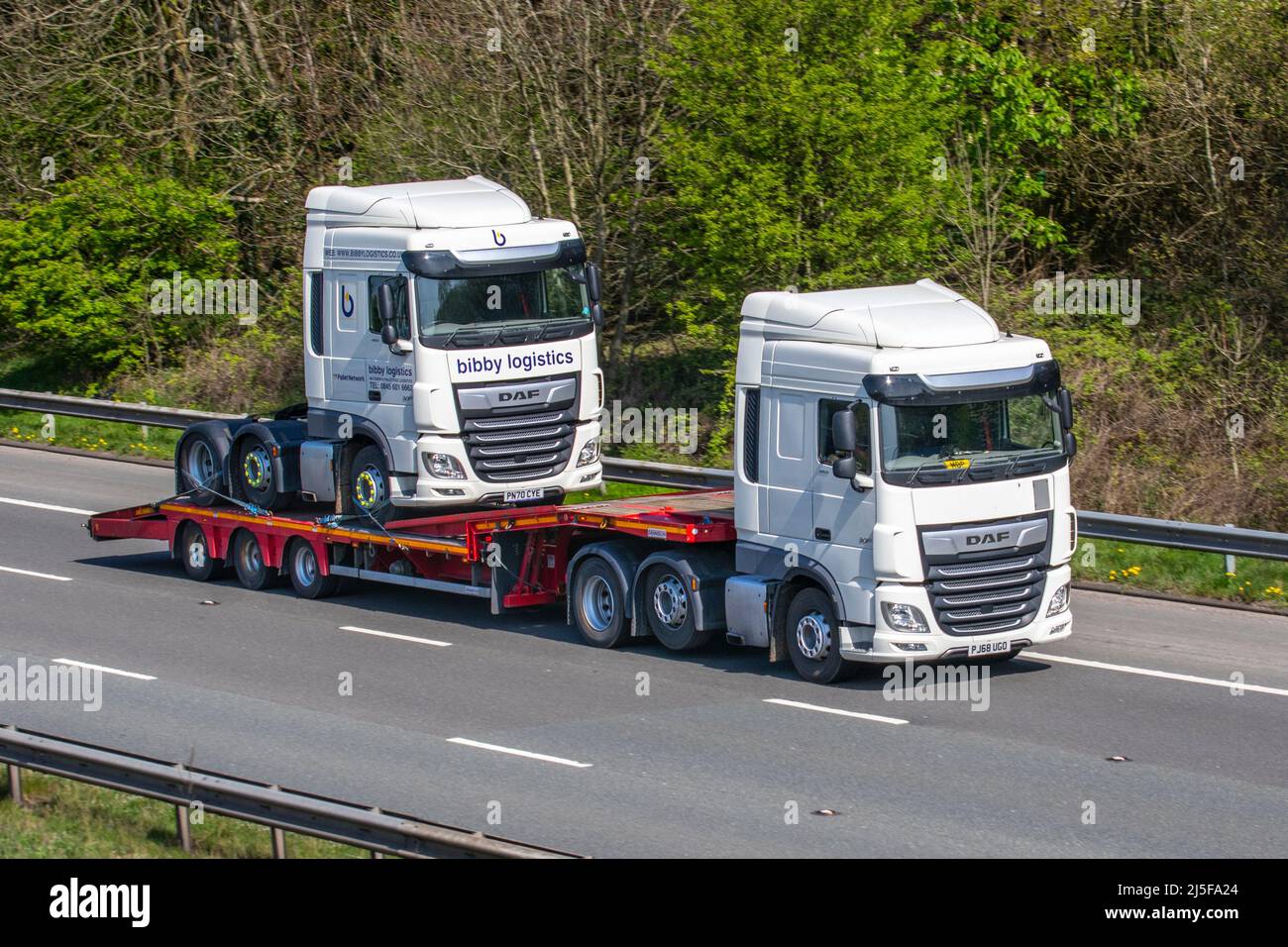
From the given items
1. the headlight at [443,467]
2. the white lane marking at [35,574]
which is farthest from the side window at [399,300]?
the white lane marking at [35,574]

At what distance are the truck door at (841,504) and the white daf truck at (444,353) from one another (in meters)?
3.65

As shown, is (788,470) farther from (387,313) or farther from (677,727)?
(387,313)

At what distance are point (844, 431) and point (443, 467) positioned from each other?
4531 mm

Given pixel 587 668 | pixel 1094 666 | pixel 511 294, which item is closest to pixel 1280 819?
pixel 1094 666

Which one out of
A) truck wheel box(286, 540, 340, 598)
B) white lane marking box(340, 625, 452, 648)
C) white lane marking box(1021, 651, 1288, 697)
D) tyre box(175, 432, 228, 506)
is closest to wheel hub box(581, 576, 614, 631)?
white lane marking box(340, 625, 452, 648)

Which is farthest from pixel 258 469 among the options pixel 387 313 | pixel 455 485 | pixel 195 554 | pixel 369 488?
pixel 387 313

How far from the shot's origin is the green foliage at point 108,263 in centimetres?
2858

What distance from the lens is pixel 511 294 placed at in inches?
648

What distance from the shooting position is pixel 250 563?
59.3ft

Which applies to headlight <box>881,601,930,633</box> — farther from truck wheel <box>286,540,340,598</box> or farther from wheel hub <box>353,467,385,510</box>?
truck wheel <box>286,540,340,598</box>

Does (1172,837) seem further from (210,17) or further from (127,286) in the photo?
(210,17)

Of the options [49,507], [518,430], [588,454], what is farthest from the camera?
[49,507]

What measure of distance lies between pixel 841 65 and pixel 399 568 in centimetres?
919

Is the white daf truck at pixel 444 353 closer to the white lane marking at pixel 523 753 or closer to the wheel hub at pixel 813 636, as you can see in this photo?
the wheel hub at pixel 813 636
